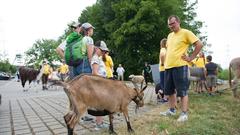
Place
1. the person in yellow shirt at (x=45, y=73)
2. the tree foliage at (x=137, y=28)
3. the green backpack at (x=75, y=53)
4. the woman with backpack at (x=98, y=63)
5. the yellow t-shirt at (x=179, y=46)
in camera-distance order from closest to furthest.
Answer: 1. the woman with backpack at (x=98, y=63)
2. the green backpack at (x=75, y=53)
3. the yellow t-shirt at (x=179, y=46)
4. the person in yellow shirt at (x=45, y=73)
5. the tree foliage at (x=137, y=28)

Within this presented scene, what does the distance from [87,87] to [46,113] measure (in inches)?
156

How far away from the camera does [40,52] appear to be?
107438 millimetres

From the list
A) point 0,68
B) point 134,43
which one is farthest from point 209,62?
point 0,68

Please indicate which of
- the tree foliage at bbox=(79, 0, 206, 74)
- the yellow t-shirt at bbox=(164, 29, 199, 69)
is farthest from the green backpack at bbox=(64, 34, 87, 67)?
the tree foliage at bbox=(79, 0, 206, 74)

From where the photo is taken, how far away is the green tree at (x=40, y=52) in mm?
103537

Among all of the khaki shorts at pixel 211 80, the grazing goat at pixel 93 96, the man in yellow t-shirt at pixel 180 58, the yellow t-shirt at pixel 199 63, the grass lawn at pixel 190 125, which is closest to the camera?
the grazing goat at pixel 93 96

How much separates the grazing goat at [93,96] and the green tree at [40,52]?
97.2 metres

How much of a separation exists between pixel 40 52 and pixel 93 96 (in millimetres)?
105408

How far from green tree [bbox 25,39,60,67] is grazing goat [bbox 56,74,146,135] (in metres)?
97.2

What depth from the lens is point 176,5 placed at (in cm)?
3922

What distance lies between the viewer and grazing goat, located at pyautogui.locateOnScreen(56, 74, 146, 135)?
500 cm

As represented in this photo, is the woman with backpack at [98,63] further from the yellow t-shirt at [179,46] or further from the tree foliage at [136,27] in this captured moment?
the tree foliage at [136,27]

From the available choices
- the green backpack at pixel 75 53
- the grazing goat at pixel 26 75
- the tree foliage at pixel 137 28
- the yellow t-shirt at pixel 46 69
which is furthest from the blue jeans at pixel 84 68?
the tree foliage at pixel 137 28

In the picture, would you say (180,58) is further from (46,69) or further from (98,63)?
(46,69)
